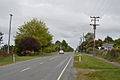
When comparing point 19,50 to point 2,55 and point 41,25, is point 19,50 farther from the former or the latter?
point 2,55

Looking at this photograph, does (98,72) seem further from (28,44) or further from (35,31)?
(35,31)

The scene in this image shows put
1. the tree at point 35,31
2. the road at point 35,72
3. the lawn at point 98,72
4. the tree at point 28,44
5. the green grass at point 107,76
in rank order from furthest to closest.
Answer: the tree at point 35,31 → the tree at point 28,44 → the lawn at point 98,72 → the road at point 35,72 → the green grass at point 107,76

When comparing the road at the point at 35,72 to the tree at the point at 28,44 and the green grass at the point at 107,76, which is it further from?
the tree at the point at 28,44

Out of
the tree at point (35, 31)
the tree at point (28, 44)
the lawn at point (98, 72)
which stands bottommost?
the lawn at point (98, 72)

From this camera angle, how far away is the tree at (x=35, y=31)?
78.4m

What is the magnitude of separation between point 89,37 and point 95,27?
343 feet

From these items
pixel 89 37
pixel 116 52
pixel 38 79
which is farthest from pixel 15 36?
pixel 89 37

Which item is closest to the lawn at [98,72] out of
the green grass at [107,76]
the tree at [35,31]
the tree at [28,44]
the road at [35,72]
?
the green grass at [107,76]

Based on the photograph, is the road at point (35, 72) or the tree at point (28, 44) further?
the tree at point (28, 44)

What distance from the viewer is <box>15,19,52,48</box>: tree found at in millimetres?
78438

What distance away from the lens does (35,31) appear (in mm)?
79062

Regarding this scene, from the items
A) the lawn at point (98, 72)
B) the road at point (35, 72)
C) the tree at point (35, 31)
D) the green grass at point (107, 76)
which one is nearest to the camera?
the green grass at point (107, 76)

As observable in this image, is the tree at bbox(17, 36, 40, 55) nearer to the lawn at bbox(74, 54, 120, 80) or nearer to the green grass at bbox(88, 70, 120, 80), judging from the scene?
the lawn at bbox(74, 54, 120, 80)

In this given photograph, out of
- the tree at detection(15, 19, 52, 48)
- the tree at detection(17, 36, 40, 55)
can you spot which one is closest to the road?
the tree at detection(17, 36, 40, 55)
